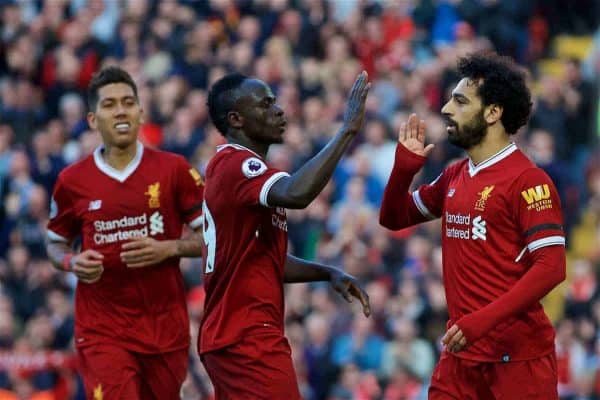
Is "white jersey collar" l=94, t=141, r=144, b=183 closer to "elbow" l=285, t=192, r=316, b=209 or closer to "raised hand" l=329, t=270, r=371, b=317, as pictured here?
"raised hand" l=329, t=270, r=371, b=317

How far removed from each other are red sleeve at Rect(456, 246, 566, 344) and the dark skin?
2.61ft

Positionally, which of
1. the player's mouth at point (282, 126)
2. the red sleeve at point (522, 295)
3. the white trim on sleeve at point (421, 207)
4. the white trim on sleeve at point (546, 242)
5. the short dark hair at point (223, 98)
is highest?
the short dark hair at point (223, 98)

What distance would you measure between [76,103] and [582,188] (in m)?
6.18

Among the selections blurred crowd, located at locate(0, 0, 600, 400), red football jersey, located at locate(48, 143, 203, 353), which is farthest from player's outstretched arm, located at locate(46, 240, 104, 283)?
blurred crowd, located at locate(0, 0, 600, 400)

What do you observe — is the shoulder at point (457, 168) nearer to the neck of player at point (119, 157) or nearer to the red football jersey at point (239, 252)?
the red football jersey at point (239, 252)

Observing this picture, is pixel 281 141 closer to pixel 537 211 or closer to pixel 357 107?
pixel 357 107

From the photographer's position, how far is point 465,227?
8867 millimetres

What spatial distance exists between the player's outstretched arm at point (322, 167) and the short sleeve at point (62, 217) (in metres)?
2.39

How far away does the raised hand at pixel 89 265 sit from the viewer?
32.3ft

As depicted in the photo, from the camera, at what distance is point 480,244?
28.9 feet

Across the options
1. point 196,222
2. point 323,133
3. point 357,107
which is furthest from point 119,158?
point 323,133

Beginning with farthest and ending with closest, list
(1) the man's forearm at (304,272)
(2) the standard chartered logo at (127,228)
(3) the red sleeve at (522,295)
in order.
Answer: (2) the standard chartered logo at (127,228) < (1) the man's forearm at (304,272) < (3) the red sleeve at (522,295)

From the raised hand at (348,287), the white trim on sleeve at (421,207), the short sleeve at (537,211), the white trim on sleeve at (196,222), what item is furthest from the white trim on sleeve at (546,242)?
the white trim on sleeve at (196,222)

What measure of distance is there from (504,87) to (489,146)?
35 cm
